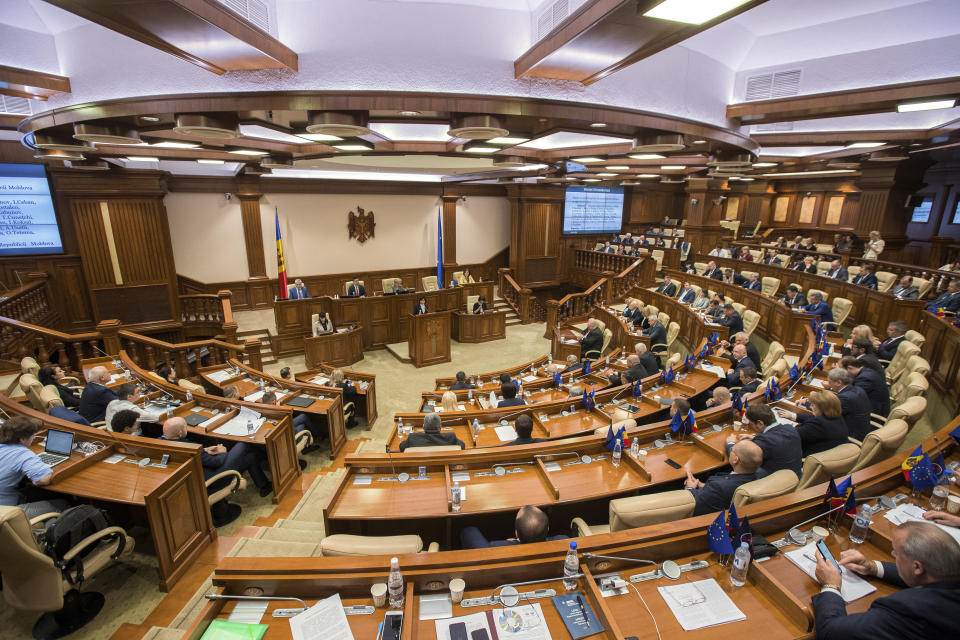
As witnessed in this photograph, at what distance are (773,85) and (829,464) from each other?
355 centimetres

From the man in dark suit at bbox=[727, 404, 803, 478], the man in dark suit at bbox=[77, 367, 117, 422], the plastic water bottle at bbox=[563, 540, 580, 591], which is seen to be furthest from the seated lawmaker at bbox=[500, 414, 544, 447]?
the man in dark suit at bbox=[77, 367, 117, 422]

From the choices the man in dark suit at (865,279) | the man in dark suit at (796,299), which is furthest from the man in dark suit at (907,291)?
the man in dark suit at (796,299)

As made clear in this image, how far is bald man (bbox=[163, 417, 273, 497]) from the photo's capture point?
12.7ft

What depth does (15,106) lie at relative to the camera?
4.48 meters

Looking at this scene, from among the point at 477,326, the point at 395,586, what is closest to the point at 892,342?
the point at 395,586

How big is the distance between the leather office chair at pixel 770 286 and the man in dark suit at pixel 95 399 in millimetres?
11586

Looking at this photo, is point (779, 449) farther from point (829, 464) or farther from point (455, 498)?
point (455, 498)

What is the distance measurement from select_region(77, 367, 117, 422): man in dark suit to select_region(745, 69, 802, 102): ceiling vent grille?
7818 millimetres

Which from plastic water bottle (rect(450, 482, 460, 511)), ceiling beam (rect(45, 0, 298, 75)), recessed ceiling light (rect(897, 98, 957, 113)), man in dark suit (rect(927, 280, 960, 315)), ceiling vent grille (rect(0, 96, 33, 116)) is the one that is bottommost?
plastic water bottle (rect(450, 482, 460, 511))

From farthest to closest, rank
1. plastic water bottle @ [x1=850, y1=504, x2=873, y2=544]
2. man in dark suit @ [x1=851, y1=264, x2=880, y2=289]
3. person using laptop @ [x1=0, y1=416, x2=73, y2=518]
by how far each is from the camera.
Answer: man in dark suit @ [x1=851, y1=264, x2=880, y2=289]
person using laptop @ [x1=0, y1=416, x2=73, y2=518]
plastic water bottle @ [x1=850, y1=504, x2=873, y2=544]

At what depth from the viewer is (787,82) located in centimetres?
399

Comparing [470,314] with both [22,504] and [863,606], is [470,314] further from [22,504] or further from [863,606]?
[863,606]

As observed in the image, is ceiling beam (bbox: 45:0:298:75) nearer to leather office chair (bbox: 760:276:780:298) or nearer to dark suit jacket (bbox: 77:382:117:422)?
dark suit jacket (bbox: 77:382:117:422)

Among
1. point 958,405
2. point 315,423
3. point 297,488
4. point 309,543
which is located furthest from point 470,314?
point 958,405
